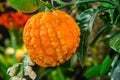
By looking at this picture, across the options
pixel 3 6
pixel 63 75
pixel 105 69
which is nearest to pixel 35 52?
pixel 105 69

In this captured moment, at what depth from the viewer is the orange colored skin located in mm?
729

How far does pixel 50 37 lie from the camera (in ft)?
2.39

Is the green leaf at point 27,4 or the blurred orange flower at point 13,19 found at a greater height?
the green leaf at point 27,4

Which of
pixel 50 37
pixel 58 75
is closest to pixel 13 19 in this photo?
pixel 58 75

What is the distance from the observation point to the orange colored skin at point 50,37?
0.73 m

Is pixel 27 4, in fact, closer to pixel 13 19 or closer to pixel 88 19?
pixel 88 19

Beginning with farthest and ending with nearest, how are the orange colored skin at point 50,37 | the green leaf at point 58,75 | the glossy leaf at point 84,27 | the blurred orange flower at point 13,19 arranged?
the blurred orange flower at point 13,19, the green leaf at point 58,75, the glossy leaf at point 84,27, the orange colored skin at point 50,37

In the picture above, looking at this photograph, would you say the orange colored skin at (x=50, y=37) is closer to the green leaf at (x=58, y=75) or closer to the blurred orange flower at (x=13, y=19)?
the green leaf at (x=58, y=75)

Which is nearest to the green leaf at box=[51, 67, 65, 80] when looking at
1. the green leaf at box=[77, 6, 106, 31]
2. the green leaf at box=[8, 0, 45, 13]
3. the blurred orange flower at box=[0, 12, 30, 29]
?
the blurred orange flower at box=[0, 12, 30, 29]

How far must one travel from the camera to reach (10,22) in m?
3.09

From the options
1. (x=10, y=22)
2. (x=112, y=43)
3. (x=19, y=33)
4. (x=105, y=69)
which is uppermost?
(x=112, y=43)

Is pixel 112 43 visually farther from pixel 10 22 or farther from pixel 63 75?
pixel 10 22

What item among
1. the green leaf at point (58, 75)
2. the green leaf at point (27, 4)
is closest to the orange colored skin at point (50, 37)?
the green leaf at point (27, 4)

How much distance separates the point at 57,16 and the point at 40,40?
62 mm
